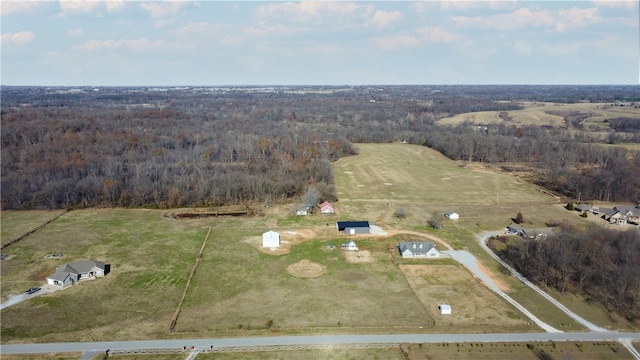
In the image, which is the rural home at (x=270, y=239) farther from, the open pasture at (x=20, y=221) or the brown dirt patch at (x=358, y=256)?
the open pasture at (x=20, y=221)

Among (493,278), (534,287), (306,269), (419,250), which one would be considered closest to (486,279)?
(493,278)

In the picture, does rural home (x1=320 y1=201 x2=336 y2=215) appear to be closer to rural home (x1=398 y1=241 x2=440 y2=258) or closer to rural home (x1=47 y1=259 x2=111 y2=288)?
rural home (x1=398 y1=241 x2=440 y2=258)

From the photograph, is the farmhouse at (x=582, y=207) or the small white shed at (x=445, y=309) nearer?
the small white shed at (x=445, y=309)

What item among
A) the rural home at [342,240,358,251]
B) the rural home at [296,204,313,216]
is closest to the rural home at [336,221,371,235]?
the rural home at [342,240,358,251]

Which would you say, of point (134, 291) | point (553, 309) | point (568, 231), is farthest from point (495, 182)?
point (134, 291)

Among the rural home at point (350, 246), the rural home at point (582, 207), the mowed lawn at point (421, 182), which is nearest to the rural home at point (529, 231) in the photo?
the rural home at point (582, 207)

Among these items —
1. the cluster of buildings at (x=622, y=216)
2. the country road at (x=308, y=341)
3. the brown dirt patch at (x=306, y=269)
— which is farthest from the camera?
the cluster of buildings at (x=622, y=216)
